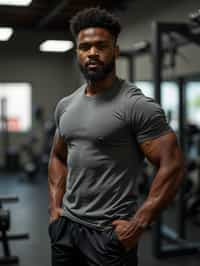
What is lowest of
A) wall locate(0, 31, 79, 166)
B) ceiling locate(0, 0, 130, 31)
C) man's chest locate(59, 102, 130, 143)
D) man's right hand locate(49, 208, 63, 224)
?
man's right hand locate(49, 208, 63, 224)

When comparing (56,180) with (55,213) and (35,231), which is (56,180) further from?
(35,231)

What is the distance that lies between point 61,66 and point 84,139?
6995 mm

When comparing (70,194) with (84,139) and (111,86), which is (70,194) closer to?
(84,139)

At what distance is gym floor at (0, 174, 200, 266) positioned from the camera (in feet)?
10.1

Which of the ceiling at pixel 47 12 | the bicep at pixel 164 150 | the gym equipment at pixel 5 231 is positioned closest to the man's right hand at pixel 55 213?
the bicep at pixel 164 150

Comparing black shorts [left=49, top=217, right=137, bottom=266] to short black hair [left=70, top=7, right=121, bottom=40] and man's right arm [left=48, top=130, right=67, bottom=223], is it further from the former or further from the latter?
short black hair [left=70, top=7, right=121, bottom=40]

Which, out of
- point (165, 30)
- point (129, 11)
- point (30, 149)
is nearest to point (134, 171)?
point (165, 30)

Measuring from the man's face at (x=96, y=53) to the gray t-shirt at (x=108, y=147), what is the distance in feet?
0.19

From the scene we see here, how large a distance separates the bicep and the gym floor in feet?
6.45

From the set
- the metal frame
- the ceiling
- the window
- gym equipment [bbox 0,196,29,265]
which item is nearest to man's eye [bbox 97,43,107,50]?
the metal frame

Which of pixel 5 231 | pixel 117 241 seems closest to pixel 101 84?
pixel 117 241

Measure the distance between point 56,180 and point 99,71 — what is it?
454 mm

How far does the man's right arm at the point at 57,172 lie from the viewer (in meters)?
1.45

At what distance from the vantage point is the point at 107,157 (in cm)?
122
